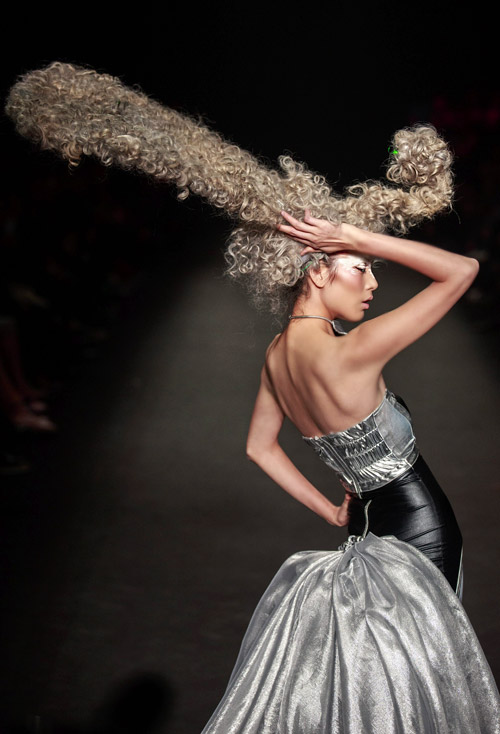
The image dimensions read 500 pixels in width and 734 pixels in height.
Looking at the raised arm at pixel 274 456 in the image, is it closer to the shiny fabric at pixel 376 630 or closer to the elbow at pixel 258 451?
the elbow at pixel 258 451

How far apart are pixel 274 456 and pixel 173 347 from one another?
5.58 metres

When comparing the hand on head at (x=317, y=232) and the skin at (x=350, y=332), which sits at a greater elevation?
the hand on head at (x=317, y=232)


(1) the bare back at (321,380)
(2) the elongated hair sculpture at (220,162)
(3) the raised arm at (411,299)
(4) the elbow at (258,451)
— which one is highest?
(2) the elongated hair sculpture at (220,162)

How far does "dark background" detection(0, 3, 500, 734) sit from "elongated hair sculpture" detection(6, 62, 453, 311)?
0.15 meters

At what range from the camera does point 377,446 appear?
1.68 m

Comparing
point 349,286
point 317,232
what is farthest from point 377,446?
point 317,232

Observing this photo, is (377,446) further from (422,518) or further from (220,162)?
(220,162)

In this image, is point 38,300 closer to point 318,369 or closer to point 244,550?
point 244,550

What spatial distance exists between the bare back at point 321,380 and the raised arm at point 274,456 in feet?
0.44

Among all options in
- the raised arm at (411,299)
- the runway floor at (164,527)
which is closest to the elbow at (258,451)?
the runway floor at (164,527)

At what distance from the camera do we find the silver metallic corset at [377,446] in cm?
168

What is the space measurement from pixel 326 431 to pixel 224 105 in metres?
7.36

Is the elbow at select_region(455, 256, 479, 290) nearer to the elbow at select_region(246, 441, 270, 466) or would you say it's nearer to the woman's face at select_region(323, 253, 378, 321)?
the woman's face at select_region(323, 253, 378, 321)

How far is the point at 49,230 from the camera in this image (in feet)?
22.3
